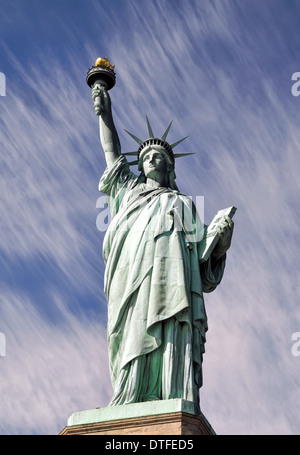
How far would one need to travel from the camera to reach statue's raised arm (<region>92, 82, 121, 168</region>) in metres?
17.2

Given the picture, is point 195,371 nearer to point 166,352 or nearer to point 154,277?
point 166,352

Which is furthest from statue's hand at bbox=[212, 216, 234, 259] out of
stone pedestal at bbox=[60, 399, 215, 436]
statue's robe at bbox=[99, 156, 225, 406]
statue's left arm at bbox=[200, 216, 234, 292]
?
stone pedestal at bbox=[60, 399, 215, 436]

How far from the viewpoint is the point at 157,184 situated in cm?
1698

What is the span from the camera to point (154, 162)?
1706cm

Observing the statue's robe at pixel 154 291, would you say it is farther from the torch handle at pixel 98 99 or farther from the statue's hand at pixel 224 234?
the torch handle at pixel 98 99

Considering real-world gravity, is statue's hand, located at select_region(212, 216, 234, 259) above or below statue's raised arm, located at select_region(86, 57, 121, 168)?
below

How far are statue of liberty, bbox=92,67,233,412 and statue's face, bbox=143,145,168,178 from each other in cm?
2

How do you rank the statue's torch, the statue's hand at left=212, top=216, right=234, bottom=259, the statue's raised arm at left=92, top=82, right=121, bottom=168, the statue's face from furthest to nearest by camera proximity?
the statue's torch < the statue's raised arm at left=92, top=82, right=121, bottom=168 < the statue's face < the statue's hand at left=212, top=216, right=234, bottom=259

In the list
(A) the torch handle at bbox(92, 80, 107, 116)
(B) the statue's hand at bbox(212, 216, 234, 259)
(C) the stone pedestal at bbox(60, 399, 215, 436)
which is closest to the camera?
(C) the stone pedestal at bbox(60, 399, 215, 436)

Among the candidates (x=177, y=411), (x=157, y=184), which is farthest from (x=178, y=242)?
(x=177, y=411)

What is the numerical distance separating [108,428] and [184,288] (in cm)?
291

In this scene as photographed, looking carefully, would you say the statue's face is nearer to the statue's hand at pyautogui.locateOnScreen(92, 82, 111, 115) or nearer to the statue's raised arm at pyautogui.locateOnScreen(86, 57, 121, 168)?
the statue's raised arm at pyautogui.locateOnScreen(86, 57, 121, 168)

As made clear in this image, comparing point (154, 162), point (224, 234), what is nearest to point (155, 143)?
point (154, 162)

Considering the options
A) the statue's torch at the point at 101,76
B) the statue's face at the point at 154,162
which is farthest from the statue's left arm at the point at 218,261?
the statue's torch at the point at 101,76
